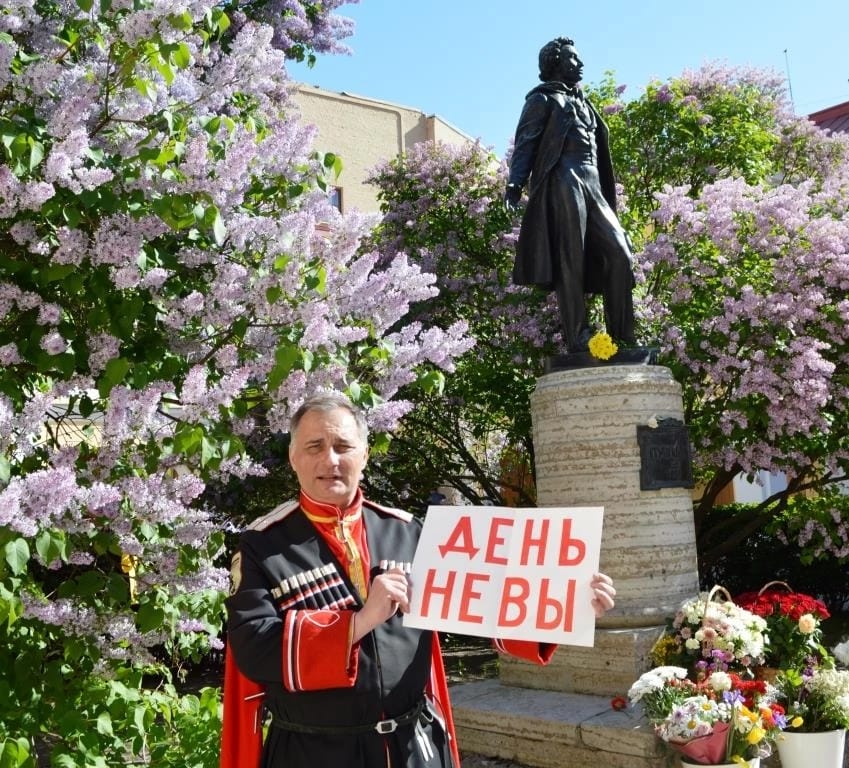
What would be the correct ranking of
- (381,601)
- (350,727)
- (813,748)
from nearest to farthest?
(381,601)
(350,727)
(813,748)

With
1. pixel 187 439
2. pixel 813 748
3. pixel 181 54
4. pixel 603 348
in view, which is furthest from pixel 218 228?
pixel 813 748

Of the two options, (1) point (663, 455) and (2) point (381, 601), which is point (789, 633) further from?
(2) point (381, 601)

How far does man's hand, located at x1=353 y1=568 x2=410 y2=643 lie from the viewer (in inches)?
79.5

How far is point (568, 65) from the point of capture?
247 inches

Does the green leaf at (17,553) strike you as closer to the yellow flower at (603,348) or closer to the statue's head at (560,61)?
the yellow flower at (603,348)

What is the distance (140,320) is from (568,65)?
3913 mm

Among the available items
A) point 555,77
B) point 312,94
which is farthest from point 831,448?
point 312,94

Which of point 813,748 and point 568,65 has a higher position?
point 568,65

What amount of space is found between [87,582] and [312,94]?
2101cm

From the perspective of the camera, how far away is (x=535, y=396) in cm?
593

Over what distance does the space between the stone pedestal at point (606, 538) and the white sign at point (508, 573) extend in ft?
9.58

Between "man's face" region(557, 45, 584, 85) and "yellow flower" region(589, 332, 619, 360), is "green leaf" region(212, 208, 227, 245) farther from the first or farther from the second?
"man's face" region(557, 45, 584, 85)

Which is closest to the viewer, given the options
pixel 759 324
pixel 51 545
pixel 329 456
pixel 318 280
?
pixel 329 456

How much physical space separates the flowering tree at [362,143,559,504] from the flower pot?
5332 millimetres
